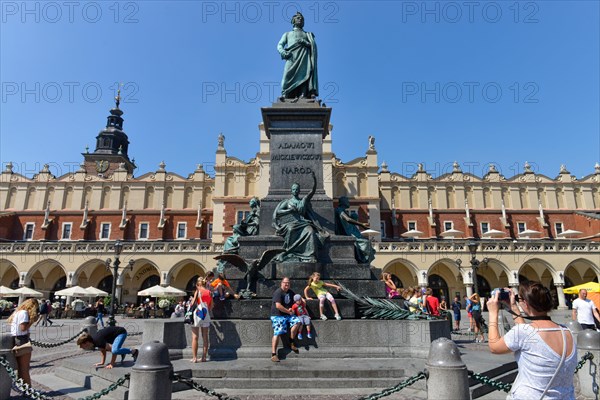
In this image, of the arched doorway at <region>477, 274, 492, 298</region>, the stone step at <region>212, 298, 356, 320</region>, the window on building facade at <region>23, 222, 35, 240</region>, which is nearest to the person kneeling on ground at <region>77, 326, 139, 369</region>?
the stone step at <region>212, 298, 356, 320</region>

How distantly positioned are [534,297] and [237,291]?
6.20 meters

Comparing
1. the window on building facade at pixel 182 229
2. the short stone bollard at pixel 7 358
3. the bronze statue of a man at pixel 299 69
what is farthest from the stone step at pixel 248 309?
the window on building facade at pixel 182 229

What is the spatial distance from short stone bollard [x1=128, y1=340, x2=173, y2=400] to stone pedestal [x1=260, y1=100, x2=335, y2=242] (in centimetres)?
568

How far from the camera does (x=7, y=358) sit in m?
5.79

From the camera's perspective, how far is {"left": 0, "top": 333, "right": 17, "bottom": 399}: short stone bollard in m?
5.49

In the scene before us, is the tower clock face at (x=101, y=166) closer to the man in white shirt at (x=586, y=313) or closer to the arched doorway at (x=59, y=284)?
the arched doorway at (x=59, y=284)

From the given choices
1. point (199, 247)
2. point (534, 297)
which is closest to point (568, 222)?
point (199, 247)

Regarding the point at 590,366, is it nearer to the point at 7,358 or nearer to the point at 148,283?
the point at 7,358

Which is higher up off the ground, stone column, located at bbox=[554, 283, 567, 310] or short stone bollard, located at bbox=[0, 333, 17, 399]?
stone column, located at bbox=[554, 283, 567, 310]

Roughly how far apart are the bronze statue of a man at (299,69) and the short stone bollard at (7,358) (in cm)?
779

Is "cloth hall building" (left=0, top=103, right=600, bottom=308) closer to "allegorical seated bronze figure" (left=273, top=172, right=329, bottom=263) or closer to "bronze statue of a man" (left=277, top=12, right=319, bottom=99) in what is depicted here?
"bronze statue of a man" (left=277, top=12, right=319, bottom=99)

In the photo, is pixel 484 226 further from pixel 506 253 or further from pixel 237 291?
pixel 237 291

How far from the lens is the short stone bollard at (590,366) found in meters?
5.61

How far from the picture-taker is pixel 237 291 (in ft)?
26.7
